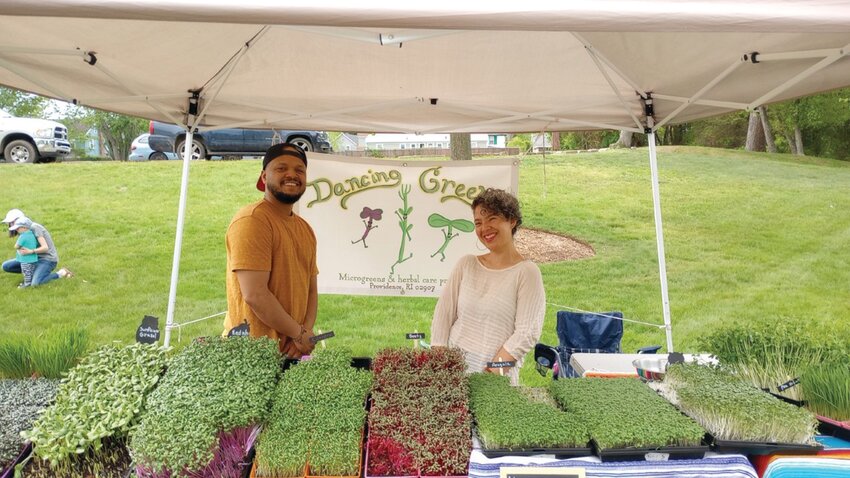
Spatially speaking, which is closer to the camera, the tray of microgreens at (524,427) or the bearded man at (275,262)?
the tray of microgreens at (524,427)

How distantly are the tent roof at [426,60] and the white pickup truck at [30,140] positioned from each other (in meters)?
10.4

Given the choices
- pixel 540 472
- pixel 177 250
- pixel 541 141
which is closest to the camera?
pixel 540 472

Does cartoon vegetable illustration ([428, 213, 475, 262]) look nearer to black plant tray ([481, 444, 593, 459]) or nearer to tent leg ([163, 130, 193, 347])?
tent leg ([163, 130, 193, 347])

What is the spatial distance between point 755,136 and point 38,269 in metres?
23.0

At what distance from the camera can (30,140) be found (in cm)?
1220

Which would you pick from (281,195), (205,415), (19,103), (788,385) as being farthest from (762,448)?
(19,103)

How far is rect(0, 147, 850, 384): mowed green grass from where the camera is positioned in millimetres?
7359

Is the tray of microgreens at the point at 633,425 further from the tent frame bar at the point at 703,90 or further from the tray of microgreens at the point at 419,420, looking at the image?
the tent frame bar at the point at 703,90

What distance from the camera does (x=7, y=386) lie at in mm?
1870

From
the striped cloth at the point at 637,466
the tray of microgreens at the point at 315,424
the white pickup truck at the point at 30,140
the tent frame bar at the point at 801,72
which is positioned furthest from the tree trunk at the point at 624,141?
the tray of microgreens at the point at 315,424

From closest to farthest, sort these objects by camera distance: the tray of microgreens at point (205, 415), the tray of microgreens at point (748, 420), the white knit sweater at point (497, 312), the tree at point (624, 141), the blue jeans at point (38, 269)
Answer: the tray of microgreens at point (205, 415) < the tray of microgreens at point (748, 420) < the white knit sweater at point (497, 312) < the blue jeans at point (38, 269) < the tree at point (624, 141)

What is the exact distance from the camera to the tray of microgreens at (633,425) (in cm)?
152

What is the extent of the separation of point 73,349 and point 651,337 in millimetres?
6064

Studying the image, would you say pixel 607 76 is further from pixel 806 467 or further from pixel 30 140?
pixel 30 140
